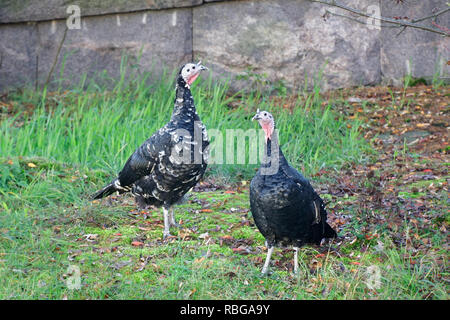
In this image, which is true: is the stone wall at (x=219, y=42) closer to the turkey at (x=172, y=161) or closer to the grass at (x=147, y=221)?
the grass at (x=147, y=221)

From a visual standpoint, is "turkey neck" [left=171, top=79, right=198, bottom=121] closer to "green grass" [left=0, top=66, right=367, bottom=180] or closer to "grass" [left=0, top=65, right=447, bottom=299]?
"grass" [left=0, top=65, right=447, bottom=299]

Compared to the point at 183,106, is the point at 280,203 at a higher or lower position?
lower

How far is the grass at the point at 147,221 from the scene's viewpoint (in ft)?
12.3

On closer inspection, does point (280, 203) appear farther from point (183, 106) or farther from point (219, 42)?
point (219, 42)

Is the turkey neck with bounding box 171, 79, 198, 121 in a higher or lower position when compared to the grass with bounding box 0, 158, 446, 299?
higher

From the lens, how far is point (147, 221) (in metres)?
5.15

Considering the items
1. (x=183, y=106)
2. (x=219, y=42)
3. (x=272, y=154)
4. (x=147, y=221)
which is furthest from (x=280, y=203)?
(x=219, y=42)

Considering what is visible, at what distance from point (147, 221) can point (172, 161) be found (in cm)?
76

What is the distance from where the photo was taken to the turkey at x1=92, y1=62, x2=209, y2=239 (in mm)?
4641

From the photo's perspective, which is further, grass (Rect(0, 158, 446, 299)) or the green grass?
the green grass

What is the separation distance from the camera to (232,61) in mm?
7875

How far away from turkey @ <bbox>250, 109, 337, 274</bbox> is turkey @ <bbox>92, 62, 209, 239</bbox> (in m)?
0.80

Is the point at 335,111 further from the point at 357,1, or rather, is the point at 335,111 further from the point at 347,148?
the point at 357,1

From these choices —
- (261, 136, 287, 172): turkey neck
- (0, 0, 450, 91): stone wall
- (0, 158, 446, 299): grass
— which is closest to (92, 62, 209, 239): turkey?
(0, 158, 446, 299): grass
